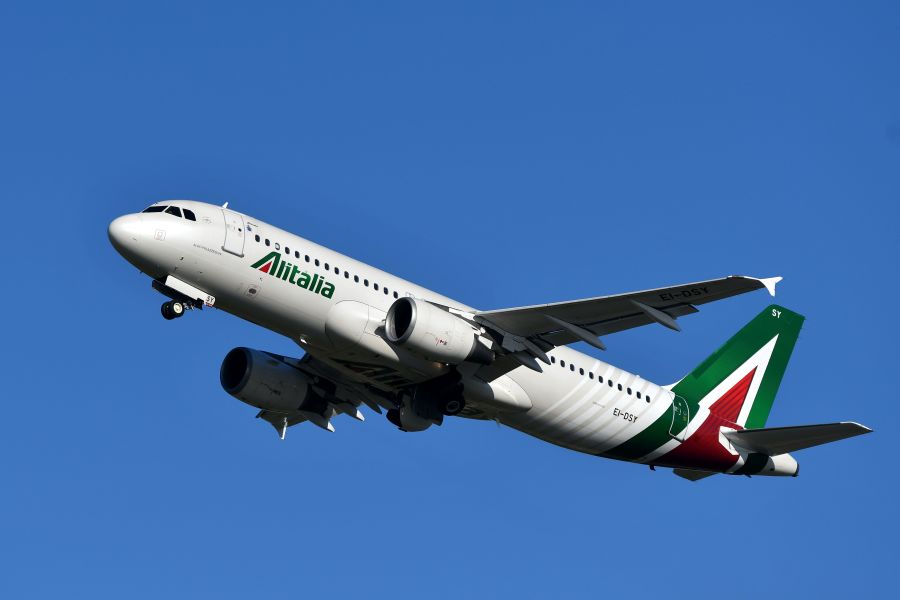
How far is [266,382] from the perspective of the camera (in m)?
44.6

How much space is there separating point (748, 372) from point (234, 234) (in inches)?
776

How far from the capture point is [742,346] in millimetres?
49125

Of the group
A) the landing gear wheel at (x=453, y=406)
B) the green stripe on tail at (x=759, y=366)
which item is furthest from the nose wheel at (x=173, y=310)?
the green stripe on tail at (x=759, y=366)

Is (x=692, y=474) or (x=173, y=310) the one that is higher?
(x=692, y=474)

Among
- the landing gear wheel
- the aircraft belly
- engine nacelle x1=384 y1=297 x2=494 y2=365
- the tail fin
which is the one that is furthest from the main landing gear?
the tail fin

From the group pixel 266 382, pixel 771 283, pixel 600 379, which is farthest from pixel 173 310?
pixel 771 283

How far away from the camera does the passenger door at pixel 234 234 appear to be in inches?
1510

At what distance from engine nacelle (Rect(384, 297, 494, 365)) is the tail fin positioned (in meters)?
10.2

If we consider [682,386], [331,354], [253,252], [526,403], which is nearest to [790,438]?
[682,386]

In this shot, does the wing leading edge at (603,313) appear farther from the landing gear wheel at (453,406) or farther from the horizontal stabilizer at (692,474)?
the horizontal stabilizer at (692,474)

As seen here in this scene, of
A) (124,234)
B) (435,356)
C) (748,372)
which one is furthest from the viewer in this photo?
(748,372)

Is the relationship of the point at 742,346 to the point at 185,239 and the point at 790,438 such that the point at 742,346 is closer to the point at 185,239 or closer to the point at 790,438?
the point at 790,438

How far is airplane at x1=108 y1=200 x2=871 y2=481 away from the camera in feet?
126

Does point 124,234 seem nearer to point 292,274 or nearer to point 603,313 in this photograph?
point 292,274
